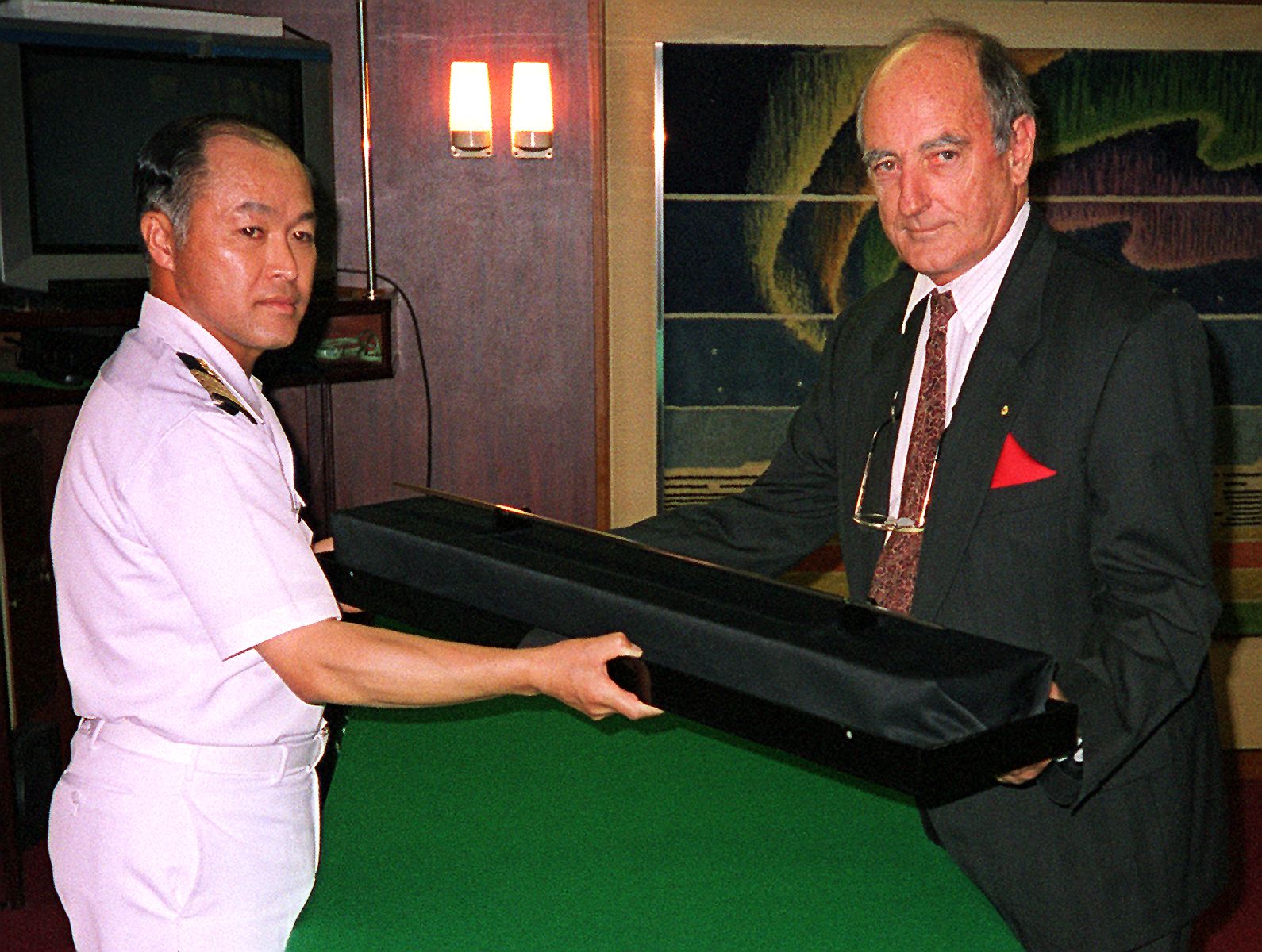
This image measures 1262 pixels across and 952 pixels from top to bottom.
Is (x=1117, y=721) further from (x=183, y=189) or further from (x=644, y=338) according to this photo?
(x=644, y=338)

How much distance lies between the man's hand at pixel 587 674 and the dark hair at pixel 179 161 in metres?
0.71

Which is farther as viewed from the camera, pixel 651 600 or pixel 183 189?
pixel 183 189

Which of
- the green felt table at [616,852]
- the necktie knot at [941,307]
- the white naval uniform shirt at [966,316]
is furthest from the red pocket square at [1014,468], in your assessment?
the green felt table at [616,852]

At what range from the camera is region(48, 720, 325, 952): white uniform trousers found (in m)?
1.50

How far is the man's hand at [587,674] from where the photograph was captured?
141 centimetres

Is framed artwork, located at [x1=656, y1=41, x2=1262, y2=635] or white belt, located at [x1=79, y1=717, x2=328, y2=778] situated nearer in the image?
white belt, located at [x1=79, y1=717, x2=328, y2=778]

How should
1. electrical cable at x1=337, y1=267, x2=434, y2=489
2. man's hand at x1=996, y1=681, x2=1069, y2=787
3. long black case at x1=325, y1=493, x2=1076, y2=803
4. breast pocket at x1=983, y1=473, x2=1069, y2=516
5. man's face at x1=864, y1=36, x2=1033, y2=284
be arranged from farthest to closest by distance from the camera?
1. electrical cable at x1=337, y1=267, x2=434, y2=489
2. man's face at x1=864, y1=36, x2=1033, y2=284
3. breast pocket at x1=983, y1=473, x2=1069, y2=516
4. man's hand at x1=996, y1=681, x2=1069, y2=787
5. long black case at x1=325, y1=493, x2=1076, y2=803

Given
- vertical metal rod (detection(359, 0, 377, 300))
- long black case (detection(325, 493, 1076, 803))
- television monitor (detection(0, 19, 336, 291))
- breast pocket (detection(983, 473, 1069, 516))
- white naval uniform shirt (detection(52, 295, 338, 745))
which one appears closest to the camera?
long black case (detection(325, 493, 1076, 803))

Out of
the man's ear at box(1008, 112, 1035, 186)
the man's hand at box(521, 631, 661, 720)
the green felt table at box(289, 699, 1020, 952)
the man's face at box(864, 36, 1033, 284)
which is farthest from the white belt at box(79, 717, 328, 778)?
the man's ear at box(1008, 112, 1035, 186)

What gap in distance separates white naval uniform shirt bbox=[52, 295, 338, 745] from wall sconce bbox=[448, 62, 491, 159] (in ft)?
8.85

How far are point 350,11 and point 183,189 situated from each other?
274 centimetres

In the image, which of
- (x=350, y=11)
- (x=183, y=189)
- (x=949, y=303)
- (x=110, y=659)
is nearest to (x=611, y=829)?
(x=110, y=659)

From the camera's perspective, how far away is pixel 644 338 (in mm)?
4363

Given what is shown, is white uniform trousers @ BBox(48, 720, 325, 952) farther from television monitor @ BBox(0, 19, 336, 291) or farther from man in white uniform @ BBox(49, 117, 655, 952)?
television monitor @ BBox(0, 19, 336, 291)
